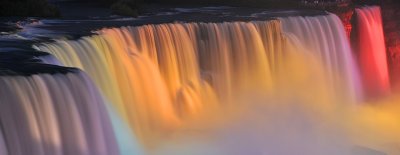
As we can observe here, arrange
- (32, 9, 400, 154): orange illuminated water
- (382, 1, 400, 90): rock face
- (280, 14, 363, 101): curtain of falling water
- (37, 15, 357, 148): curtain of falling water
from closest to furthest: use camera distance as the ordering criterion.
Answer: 1. (37, 15, 357, 148): curtain of falling water
2. (32, 9, 400, 154): orange illuminated water
3. (280, 14, 363, 101): curtain of falling water
4. (382, 1, 400, 90): rock face

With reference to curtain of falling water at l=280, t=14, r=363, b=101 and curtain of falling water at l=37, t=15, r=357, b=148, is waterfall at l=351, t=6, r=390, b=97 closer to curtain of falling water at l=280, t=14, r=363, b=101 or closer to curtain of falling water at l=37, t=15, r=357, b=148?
curtain of falling water at l=280, t=14, r=363, b=101

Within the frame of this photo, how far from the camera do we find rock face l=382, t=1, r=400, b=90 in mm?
16188

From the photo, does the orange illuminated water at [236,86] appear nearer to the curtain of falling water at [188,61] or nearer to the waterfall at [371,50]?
the curtain of falling water at [188,61]

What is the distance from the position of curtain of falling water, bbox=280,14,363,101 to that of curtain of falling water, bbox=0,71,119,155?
781cm

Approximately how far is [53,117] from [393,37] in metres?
12.9

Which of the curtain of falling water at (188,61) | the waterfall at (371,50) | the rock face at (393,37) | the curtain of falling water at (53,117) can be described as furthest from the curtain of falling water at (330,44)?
the curtain of falling water at (53,117)

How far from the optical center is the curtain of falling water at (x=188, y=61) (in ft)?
28.0

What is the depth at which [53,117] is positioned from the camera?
5586 mm

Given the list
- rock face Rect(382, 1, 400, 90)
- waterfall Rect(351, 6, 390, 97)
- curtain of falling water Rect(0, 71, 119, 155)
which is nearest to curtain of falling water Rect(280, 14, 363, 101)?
waterfall Rect(351, 6, 390, 97)

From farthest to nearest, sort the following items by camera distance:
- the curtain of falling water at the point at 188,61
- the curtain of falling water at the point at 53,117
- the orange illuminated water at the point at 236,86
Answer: the orange illuminated water at the point at 236,86 < the curtain of falling water at the point at 188,61 < the curtain of falling water at the point at 53,117

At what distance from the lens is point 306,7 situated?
55.3 ft

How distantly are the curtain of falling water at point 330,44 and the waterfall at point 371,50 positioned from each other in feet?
2.57

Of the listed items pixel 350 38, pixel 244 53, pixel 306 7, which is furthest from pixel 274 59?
pixel 306 7

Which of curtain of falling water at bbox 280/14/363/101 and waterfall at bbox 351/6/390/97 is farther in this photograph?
waterfall at bbox 351/6/390/97
